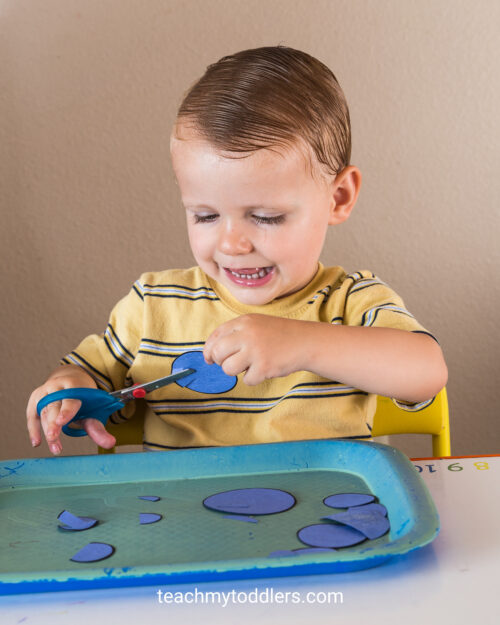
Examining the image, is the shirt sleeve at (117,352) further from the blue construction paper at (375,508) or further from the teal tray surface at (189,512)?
the blue construction paper at (375,508)

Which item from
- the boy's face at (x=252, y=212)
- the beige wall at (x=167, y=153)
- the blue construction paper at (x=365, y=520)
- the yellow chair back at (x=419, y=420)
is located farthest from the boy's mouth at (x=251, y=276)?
the beige wall at (x=167, y=153)

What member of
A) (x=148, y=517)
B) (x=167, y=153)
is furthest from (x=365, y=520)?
(x=167, y=153)

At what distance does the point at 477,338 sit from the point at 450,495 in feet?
3.10

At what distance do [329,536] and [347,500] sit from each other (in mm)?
73

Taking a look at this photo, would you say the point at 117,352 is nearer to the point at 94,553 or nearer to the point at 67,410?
the point at 67,410

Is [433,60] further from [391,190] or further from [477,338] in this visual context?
[477,338]

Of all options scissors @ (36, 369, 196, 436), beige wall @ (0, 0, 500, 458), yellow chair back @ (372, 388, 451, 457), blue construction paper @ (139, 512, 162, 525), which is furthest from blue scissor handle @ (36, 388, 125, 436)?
beige wall @ (0, 0, 500, 458)

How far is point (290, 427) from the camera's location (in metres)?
0.75

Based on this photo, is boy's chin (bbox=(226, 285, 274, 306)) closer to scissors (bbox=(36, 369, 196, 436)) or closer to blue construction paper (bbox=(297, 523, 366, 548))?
scissors (bbox=(36, 369, 196, 436))

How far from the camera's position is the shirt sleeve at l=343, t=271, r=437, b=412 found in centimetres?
71

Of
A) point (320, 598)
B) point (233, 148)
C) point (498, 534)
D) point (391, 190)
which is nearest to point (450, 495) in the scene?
point (498, 534)

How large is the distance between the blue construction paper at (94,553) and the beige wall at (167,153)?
96cm

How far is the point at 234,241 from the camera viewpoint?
0.69m

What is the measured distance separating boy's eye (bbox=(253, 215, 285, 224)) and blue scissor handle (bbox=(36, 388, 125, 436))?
22 cm
